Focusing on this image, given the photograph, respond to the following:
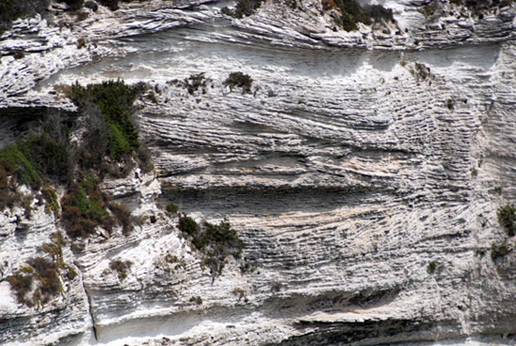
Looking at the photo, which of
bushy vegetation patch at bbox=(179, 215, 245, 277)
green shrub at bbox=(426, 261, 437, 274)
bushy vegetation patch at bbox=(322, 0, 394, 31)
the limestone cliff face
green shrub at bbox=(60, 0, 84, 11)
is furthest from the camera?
green shrub at bbox=(426, 261, 437, 274)

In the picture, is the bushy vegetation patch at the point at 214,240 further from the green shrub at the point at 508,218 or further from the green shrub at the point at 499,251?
the green shrub at the point at 508,218

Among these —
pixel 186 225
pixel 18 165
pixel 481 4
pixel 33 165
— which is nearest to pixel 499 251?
pixel 481 4

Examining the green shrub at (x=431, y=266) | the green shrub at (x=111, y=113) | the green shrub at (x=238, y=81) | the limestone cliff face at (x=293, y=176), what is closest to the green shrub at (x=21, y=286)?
the limestone cliff face at (x=293, y=176)

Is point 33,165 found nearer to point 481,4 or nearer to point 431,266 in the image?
point 431,266

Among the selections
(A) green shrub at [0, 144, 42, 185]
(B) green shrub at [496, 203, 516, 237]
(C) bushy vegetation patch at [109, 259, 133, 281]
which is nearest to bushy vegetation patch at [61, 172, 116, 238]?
(C) bushy vegetation patch at [109, 259, 133, 281]

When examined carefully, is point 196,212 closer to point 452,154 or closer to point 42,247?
point 42,247

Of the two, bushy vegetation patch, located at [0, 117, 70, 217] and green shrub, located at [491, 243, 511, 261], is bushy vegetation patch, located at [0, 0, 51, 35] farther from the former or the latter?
green shrub, located at [491, 243, 511, 261]
